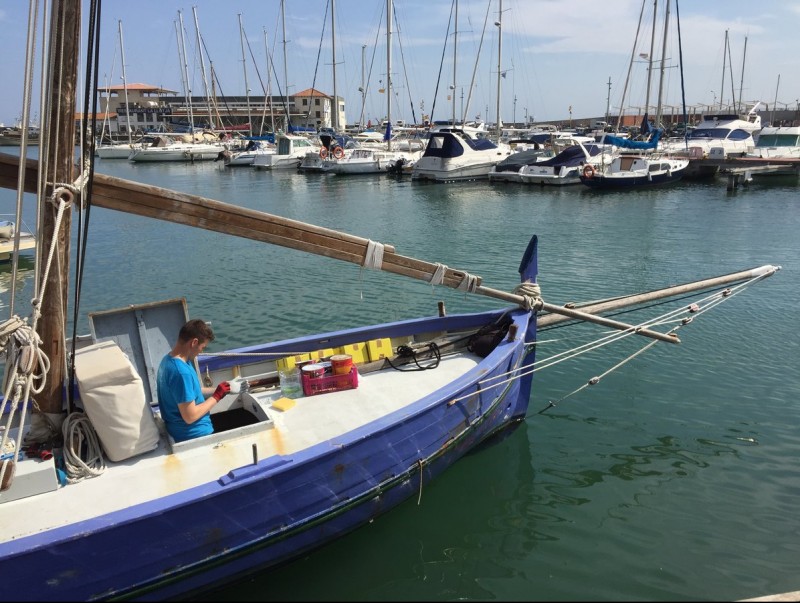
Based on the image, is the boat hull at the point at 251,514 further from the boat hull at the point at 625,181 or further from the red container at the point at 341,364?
the boat hull at the point at 625,181

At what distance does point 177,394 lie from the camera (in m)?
5.58

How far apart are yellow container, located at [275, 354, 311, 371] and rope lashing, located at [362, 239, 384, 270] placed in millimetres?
1682

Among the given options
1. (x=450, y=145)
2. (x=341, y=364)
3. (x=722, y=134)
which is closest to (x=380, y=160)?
(x=450, y=145)

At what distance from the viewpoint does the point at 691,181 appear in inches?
1747

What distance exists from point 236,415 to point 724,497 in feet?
18.8

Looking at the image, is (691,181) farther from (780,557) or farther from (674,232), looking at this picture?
(780,557)

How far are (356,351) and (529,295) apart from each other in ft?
7.93

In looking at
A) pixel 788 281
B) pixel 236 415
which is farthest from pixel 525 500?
pixel 788 281

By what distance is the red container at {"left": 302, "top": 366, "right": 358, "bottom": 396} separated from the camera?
22.9 ft

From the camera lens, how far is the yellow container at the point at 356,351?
7.86 metres

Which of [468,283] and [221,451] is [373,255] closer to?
[468,283]

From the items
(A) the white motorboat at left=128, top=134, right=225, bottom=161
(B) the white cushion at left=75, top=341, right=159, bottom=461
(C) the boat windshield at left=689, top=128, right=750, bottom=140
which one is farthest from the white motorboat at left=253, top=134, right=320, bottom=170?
(B) the white cushion at left=75, top=341, right=159, bottom=461

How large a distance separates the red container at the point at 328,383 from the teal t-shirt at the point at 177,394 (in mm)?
1374

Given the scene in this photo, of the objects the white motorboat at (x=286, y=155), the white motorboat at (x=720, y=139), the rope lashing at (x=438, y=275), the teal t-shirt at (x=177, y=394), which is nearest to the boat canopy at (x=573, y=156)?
the white motorboat at (x=720, y=139)
